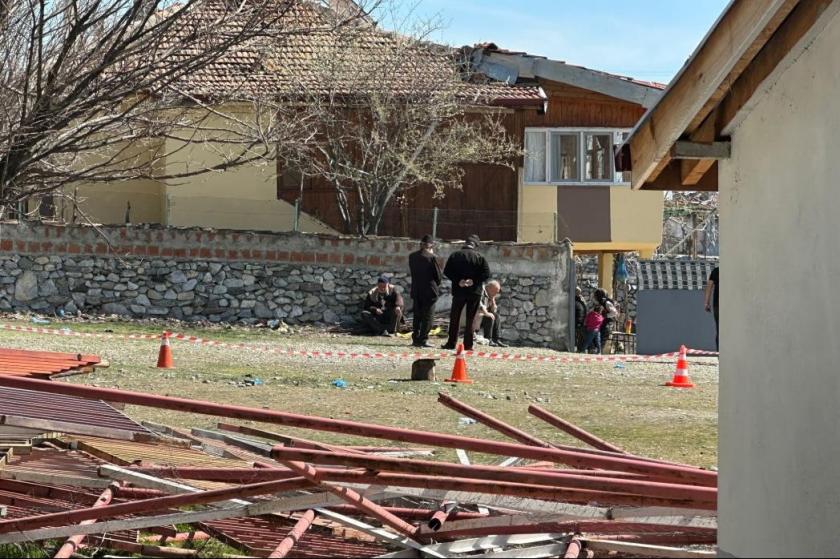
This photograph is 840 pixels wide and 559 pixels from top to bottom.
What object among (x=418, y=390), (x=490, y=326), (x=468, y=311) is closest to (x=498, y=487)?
(x=418, y=390)

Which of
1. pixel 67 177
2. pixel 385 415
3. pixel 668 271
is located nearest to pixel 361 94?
pixel 668 271

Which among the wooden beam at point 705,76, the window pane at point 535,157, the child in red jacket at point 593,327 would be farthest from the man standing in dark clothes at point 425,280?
the wooden beam at point 705,76

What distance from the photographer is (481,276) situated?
20.5 metres

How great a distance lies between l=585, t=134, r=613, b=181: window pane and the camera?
3091 cm

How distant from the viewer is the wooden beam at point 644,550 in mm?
5895

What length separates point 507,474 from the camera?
589 cm

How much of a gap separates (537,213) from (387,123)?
13.7ft

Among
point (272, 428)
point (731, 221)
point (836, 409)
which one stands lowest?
point (272, 428)

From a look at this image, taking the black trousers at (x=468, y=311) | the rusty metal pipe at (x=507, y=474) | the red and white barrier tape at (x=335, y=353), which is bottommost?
the red and white barrier tape at (x=335, y=353)

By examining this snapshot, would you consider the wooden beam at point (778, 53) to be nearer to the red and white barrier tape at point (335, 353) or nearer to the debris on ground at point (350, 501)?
the debris on ground at point (350, 501)

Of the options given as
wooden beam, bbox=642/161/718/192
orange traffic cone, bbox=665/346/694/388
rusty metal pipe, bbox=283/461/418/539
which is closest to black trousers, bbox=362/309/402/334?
orange traffic cone, bbox=665/346/694/388

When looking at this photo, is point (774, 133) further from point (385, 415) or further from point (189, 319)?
point (189, 319)

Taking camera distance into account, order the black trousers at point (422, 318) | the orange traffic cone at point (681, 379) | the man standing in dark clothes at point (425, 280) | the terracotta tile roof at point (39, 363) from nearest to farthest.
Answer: the terracotta tile roof at point (39, 363) → the orange traffic cone at point (681, 379) → the man standing in dark clothes at point (425, 280) → the black trousers at point (422, 318)

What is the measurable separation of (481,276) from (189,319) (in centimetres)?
799
